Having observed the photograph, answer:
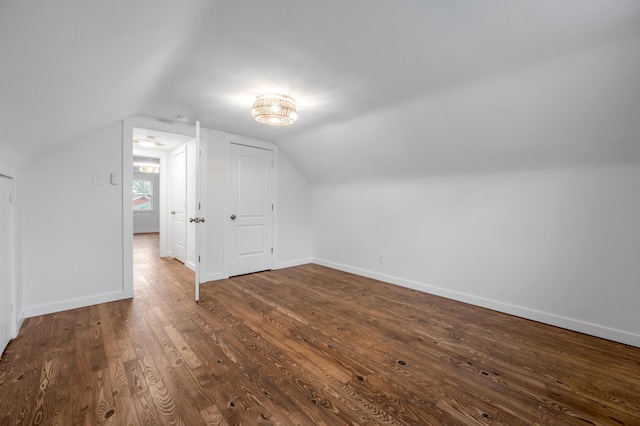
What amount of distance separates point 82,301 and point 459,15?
4078 millimetres

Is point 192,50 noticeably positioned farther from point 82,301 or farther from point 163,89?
point 82,301

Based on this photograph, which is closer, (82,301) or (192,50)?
(192,50)

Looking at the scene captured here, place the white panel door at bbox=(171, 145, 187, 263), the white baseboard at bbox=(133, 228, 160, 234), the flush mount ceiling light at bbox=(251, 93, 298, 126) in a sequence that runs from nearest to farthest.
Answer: the flush mount ceiling light at bbox=(251, 93, 298, 126)
the white panel door at bbox=(171, 145, 187, 263)
the white baseboard at bbox=(133, 228, 160, 234)

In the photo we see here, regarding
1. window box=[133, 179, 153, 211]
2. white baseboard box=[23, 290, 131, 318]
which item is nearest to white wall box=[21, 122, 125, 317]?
white baseboard box=[23, 290, 131, 318]

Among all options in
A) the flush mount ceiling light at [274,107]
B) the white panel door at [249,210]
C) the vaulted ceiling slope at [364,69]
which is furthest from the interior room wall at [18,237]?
the white panel door at [249,210]

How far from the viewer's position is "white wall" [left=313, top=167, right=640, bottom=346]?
90.8 inches

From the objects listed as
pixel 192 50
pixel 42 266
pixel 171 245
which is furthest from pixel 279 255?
pixel 192 50

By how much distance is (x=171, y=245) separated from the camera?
17.5 feet

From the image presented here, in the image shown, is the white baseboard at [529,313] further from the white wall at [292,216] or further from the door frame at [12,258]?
the door frame at [12,258]

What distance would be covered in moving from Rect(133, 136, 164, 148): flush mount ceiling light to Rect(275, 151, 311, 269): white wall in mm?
1963

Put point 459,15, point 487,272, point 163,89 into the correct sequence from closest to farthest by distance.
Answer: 1. point 459,15
2. point 163,89
3. point 487,272

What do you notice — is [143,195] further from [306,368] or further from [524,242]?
[524,242]

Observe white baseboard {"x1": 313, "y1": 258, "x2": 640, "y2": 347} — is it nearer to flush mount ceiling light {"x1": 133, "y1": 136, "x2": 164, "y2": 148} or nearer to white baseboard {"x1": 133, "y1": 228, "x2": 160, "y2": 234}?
flush mount ceiling light {"x1": 133, "y1": 136, "x2": 164, "y2": 148}

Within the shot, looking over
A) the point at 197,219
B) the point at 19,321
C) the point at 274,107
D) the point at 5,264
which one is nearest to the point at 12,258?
the point at 5,264
